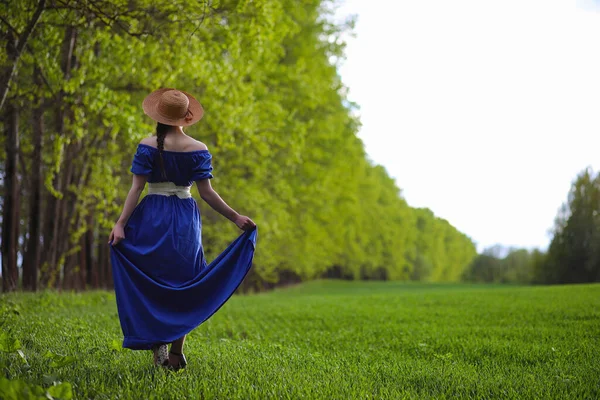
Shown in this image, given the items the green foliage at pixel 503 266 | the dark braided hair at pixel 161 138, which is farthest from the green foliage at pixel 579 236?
the dark braided hair at pixel 161 138

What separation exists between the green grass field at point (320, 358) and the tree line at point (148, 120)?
3921mm

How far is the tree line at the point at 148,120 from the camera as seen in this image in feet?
33.8

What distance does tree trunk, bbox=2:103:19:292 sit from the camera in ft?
42.5

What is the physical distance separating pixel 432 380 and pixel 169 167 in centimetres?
305

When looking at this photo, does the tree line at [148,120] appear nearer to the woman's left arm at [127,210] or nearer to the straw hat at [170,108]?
the straw hat at [170,108]

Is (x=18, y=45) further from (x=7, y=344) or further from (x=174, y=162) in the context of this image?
(x=7, y=344)

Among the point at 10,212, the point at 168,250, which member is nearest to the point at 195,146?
the point at 168,250

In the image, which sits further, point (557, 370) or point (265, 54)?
point (265, 54)

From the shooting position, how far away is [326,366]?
574 centimetres

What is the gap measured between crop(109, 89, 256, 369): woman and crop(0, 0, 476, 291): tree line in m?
3.62

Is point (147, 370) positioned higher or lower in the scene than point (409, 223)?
lower

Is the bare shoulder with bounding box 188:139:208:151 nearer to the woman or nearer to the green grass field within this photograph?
the woman

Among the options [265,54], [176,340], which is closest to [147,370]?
[176,340]

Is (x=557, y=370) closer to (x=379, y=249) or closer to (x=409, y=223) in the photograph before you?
(x=379, y=249)
